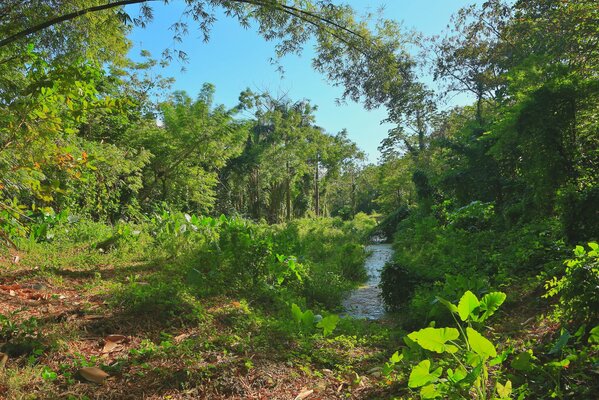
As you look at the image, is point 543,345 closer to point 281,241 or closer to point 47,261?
point 281,241

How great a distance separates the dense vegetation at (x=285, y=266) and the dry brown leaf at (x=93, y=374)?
16 mm

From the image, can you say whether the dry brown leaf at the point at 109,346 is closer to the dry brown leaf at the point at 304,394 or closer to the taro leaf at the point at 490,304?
the dry brown leaf at the point at 304,394

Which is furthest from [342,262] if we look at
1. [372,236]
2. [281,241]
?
[372,236]

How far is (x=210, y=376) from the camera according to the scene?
2.57m

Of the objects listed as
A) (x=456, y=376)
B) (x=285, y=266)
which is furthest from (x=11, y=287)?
(x=456, y=376)

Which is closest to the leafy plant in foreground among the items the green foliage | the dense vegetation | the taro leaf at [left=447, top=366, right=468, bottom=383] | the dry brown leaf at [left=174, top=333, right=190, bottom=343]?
the dense vegetation

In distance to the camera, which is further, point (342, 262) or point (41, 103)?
point (342, 262)

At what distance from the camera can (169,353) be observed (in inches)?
111

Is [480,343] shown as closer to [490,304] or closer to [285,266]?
[490,304]

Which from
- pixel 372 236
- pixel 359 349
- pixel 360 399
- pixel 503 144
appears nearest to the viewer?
pixel 360 399

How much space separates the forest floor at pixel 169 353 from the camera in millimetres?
2430

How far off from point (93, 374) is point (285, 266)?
339cm

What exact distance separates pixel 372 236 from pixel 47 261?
55.3 ft

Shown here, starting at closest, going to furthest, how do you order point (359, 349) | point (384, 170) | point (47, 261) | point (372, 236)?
point (359, 349)
point (47, 261)
point (372, 236)
point (384, 170)
